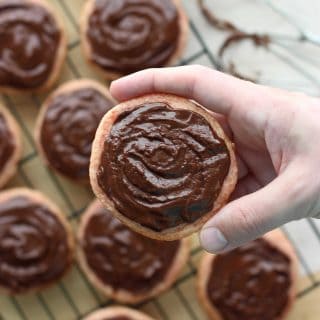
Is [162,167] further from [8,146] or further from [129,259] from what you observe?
[8,146]

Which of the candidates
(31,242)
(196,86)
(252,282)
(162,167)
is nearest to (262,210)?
(162,167)

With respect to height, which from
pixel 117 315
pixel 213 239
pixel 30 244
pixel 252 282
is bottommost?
pixel 252 282

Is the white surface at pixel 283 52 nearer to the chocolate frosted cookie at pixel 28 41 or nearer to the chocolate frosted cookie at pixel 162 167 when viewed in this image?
the chocolate frosted cookie at pixel 28 41

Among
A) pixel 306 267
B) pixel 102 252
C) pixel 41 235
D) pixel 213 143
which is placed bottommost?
pixel 306 267

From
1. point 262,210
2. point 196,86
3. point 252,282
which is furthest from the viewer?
point 252,282

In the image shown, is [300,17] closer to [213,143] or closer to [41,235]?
[213,143]

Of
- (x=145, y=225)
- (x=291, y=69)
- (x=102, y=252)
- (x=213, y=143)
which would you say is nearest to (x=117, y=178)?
(x=145, y=225)

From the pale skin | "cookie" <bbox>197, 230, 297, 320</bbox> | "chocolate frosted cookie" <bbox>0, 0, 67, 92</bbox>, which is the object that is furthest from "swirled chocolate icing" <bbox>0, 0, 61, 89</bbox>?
"cookie" <bbox>197, 230, 297, 320</bbox>

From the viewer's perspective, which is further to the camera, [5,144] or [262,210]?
[5,144]
